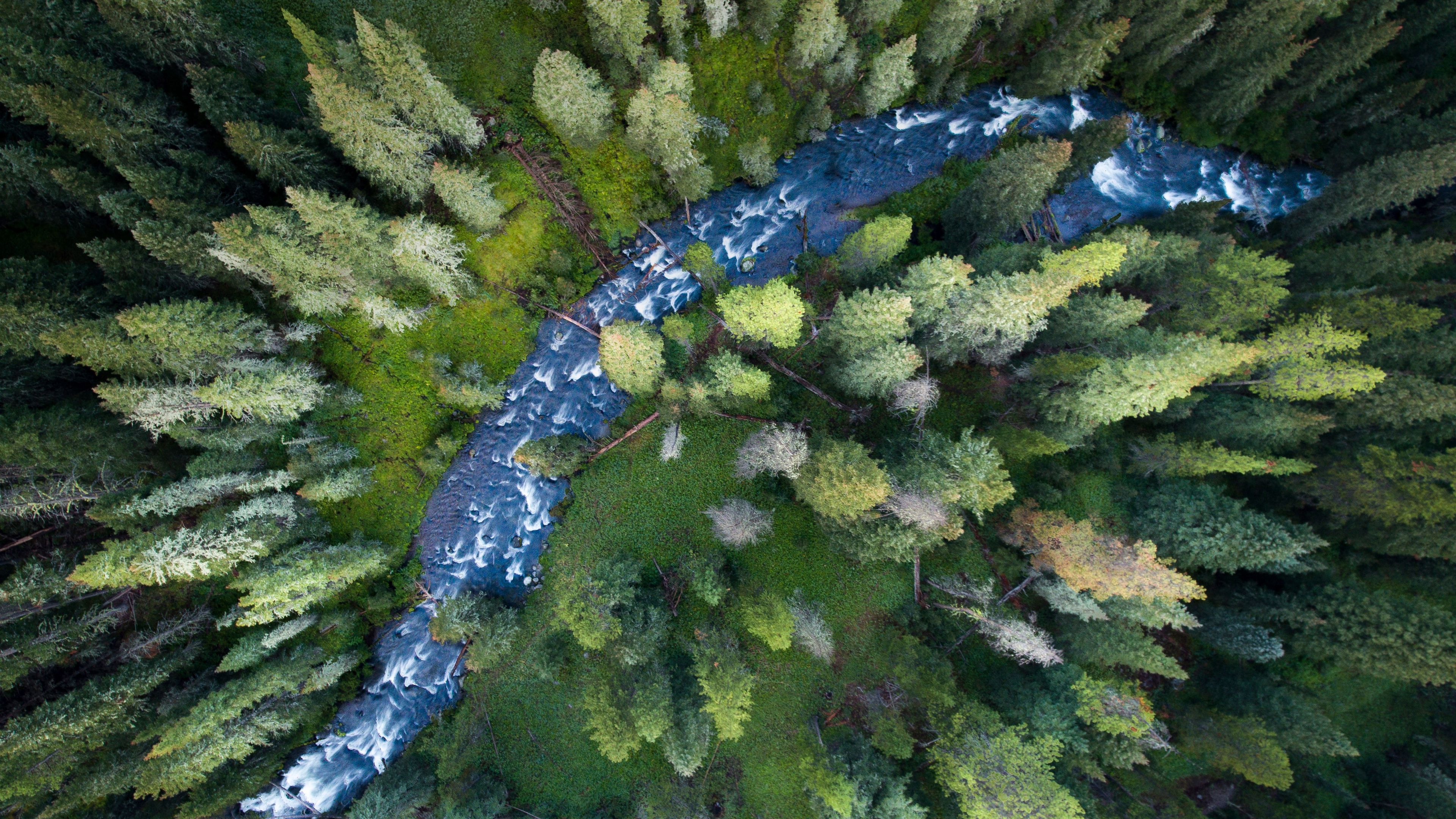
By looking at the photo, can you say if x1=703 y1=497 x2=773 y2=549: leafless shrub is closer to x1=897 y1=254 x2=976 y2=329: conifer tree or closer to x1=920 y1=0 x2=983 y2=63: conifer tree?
x1=897 y1=254 x2=976 y2=329: conifer tree

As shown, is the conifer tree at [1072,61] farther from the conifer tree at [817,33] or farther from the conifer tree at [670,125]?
the conifer tree at [670,125]

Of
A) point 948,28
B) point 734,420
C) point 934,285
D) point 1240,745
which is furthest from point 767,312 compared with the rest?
point 1240,745

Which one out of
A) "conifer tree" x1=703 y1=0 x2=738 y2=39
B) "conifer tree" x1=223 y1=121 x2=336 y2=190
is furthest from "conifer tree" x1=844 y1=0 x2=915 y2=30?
"conifer tree" x1=223 y1=121 x2=336 y2=190

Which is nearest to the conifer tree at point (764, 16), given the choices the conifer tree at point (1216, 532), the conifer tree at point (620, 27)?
the conifer tree at point (620, 27)

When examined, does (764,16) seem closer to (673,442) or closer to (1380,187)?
(673,442)

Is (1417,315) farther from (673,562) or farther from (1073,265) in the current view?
(673,562)
